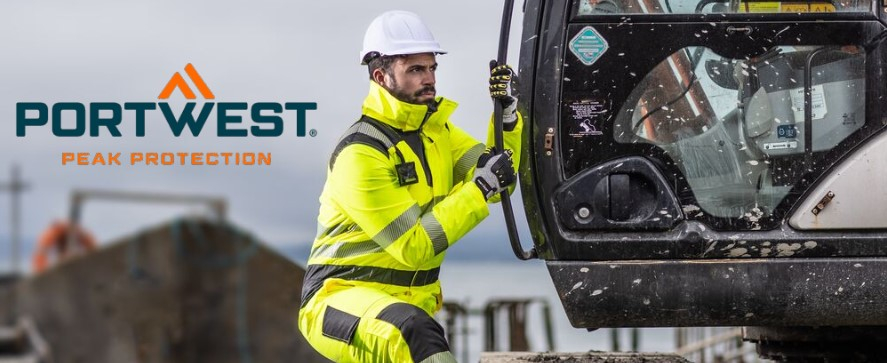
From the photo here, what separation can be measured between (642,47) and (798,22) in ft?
2.26

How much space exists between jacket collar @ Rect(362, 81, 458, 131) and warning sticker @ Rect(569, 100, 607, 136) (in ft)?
2.01

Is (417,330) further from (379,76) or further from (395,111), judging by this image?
(379,76)

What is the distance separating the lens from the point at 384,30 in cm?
554

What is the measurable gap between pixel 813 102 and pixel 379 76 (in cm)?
189

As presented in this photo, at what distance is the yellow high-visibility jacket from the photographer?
5.23 metres

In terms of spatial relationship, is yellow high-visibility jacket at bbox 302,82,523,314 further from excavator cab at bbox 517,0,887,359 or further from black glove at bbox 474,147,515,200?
excavator cab at bbox 517,0,887,359

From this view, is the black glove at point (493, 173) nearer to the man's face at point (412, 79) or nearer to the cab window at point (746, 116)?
the man's face at point (412, 79)

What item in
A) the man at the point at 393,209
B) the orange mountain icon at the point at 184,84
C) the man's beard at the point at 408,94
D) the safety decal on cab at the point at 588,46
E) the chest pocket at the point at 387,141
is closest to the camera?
the man at the point at 393,209

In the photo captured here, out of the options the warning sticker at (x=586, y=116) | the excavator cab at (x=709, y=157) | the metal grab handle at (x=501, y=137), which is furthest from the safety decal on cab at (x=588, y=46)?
the metal grab handle at (x=501, y=137)

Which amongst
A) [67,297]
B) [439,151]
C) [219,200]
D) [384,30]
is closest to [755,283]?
[439,151]

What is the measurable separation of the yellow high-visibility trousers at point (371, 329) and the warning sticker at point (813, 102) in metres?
1.89

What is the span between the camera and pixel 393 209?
5.25 metres

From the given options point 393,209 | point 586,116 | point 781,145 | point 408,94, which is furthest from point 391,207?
point 781,145

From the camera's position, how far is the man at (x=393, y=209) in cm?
517
